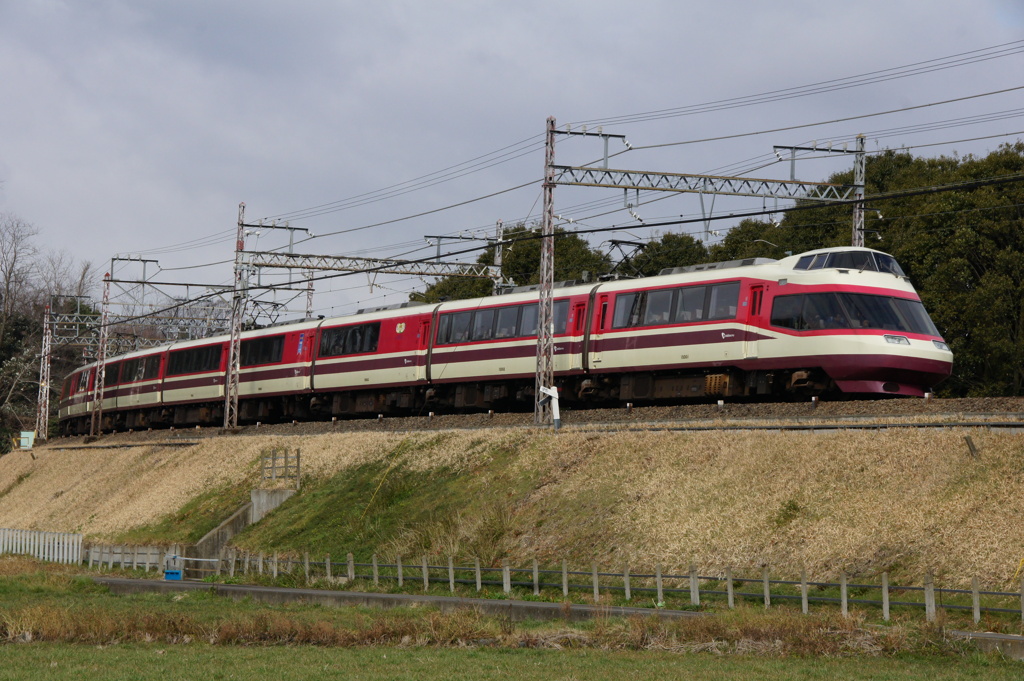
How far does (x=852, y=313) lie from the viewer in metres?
27.1

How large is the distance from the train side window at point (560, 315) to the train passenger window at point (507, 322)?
152cm

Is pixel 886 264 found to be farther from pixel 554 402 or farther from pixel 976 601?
pixel 976 601

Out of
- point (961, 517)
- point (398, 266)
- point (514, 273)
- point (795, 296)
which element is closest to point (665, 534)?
point (961, 517)

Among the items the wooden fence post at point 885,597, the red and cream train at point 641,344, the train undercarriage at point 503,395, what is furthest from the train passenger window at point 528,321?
the wooden fence post at point 885,597

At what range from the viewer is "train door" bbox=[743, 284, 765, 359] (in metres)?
28.4

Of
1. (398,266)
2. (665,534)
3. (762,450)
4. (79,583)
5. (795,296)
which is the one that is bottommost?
(79,583)

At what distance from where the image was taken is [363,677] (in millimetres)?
15070

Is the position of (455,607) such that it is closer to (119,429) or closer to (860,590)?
(860,590)

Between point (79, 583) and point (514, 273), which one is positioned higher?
point (514, 273)

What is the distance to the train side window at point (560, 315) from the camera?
33.6m

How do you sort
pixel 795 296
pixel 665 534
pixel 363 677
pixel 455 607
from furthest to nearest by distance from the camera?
pixel 795 296 < pixel 665 534 < pixel 455 607 < pixel 363 677

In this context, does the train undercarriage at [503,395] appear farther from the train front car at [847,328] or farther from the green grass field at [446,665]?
the green grass field at [446,665]

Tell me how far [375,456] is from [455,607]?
13859 millimetres

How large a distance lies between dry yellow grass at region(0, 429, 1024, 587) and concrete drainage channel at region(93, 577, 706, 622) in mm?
2590
